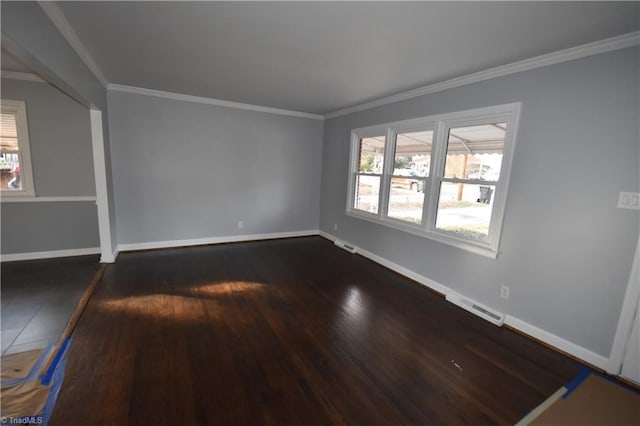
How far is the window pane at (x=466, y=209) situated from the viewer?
2.95m

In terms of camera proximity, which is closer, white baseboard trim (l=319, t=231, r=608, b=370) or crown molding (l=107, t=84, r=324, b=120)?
white baseboard trim (l=319, t=231, r=608, b=370)

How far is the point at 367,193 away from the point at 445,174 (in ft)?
5.08

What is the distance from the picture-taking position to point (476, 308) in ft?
9.67

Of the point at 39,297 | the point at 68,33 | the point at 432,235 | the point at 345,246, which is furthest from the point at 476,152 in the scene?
the point at 39,297

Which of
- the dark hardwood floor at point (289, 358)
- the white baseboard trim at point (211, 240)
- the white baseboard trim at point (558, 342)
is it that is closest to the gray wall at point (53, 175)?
the white baseboard trim at point (211, 240)

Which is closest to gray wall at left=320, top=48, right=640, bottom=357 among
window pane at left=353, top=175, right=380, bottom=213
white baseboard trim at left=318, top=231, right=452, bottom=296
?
white baseboard trim at left=318, top=231, right=452, bottom=296

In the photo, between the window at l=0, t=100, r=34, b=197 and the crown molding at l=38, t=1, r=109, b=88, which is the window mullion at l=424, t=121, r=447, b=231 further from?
the window at l=0, t=100, r=34, b=197

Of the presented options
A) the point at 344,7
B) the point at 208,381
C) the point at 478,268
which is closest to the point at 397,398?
the point at 208,381

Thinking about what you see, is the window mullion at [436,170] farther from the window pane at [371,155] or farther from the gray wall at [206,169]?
the gray wall at [206,169]

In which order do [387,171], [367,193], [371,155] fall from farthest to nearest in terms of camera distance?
1. [367,193]
2. [371,155]
3. [387,171]

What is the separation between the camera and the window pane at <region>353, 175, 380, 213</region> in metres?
4.54

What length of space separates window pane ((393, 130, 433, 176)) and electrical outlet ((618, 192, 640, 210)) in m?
1.81

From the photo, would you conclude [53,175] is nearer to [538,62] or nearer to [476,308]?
[476,308]

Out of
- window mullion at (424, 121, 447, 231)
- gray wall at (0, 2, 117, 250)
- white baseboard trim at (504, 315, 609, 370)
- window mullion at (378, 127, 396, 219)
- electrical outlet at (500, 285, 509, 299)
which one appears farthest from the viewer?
window mullion at (378, 127, 396, 219)
